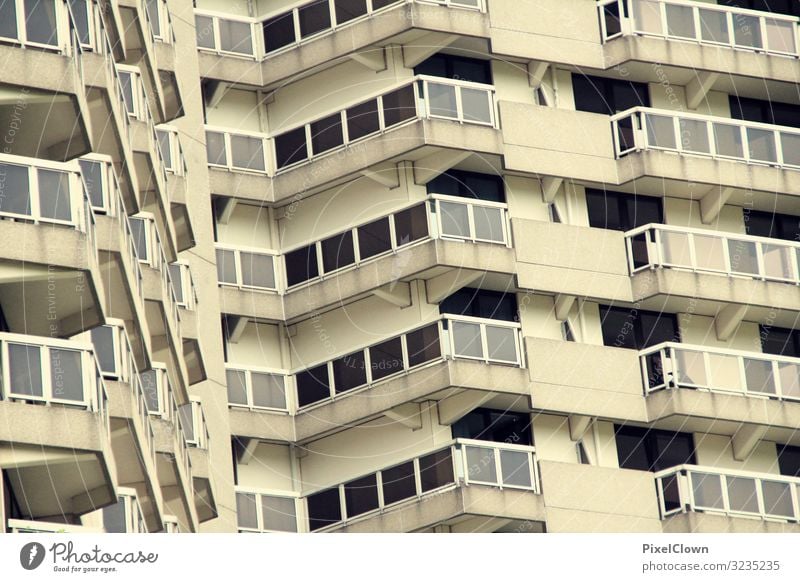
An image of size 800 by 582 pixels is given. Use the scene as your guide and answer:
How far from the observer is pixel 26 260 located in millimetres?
49188

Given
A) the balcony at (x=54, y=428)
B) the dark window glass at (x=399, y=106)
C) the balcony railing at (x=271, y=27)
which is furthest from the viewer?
the balcony railing at (x=271, y=27)

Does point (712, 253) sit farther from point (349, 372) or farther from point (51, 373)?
point (51, 373)

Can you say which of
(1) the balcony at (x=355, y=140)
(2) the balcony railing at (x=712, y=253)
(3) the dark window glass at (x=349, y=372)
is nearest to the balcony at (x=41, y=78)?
(3) the dark window glass at (x=349, y=372)

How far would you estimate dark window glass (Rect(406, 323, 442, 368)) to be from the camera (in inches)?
2714

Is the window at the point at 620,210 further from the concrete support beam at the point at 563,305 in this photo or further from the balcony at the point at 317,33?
the balcony at the point at 317,33

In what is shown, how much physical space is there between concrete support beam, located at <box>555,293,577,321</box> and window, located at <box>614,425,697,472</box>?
2.95 metres

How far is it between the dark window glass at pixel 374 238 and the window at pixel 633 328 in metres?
5.61

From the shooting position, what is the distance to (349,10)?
7431 cm

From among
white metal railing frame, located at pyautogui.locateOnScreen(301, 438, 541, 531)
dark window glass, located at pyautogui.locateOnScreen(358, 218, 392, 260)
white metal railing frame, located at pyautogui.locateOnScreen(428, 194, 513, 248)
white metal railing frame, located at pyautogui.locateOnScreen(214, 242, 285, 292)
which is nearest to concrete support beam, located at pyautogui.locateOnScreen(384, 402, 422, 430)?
white metal railing frame, located at pyautogui.locateOnScreen(301, 438, 541, 531)

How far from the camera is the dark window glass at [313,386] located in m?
70.9

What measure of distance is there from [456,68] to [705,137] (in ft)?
21.4

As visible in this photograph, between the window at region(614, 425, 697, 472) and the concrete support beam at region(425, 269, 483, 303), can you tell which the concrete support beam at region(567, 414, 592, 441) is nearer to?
the window at region(614, 425, 697, 472)

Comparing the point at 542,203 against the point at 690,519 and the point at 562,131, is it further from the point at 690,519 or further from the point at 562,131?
the point at 690,519

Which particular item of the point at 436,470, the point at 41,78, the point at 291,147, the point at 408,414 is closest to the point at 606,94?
the point at 291,147
